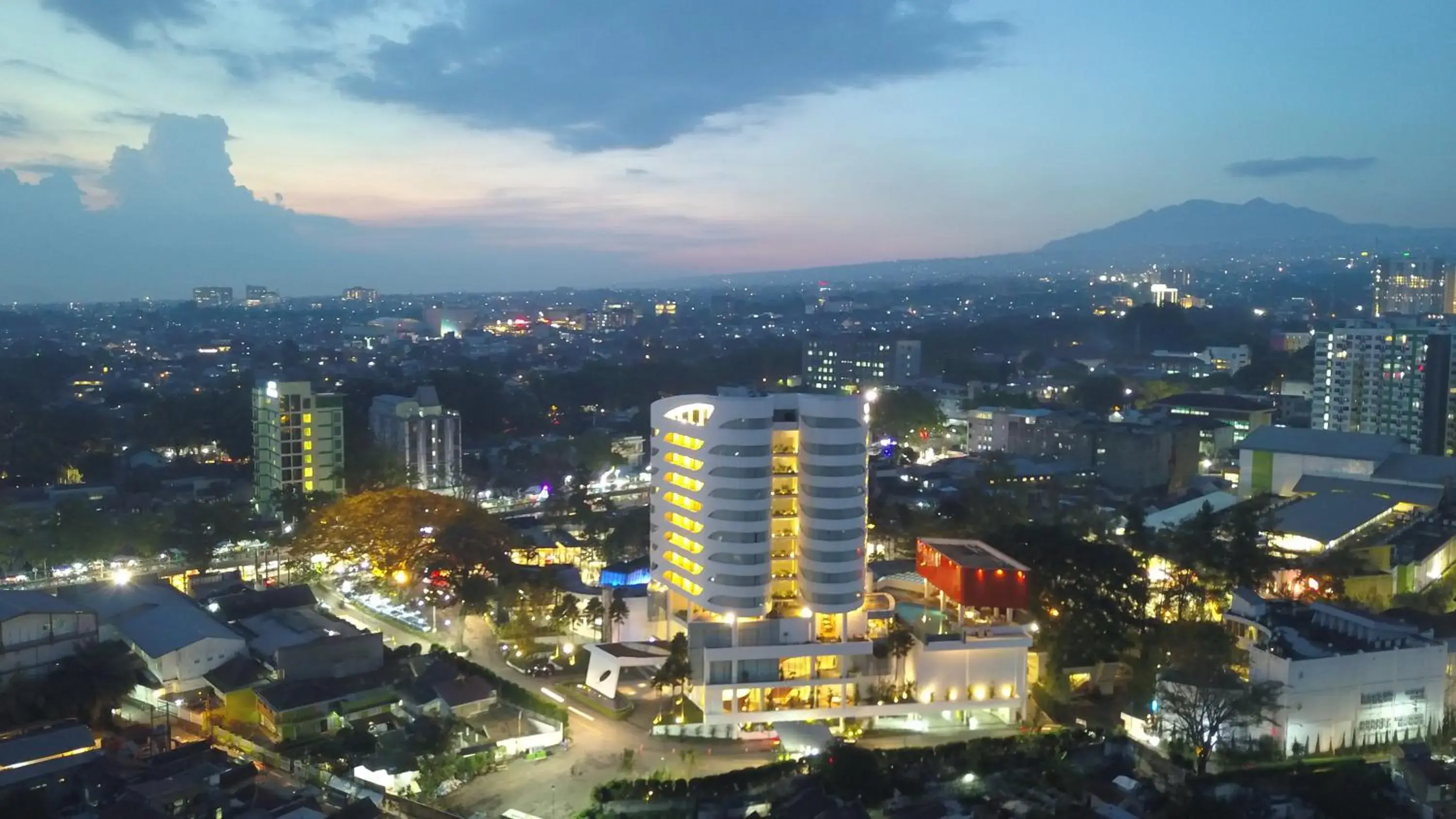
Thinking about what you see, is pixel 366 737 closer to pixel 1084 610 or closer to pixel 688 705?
pixel 688 705

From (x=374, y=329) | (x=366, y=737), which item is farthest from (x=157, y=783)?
(x=374, y=329)

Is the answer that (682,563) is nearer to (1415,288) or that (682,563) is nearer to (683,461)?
(683,461)

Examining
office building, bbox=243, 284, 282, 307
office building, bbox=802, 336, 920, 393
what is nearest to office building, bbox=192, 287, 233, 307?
office building, bbox=243, 284, 282, 307

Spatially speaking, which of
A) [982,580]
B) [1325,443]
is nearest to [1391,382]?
[1325,443]

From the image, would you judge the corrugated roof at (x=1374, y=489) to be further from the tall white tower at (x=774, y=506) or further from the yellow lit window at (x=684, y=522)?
the yellow lit window at (x=684, y=522)

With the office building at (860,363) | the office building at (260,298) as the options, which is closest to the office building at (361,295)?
the office building at (260,298)
